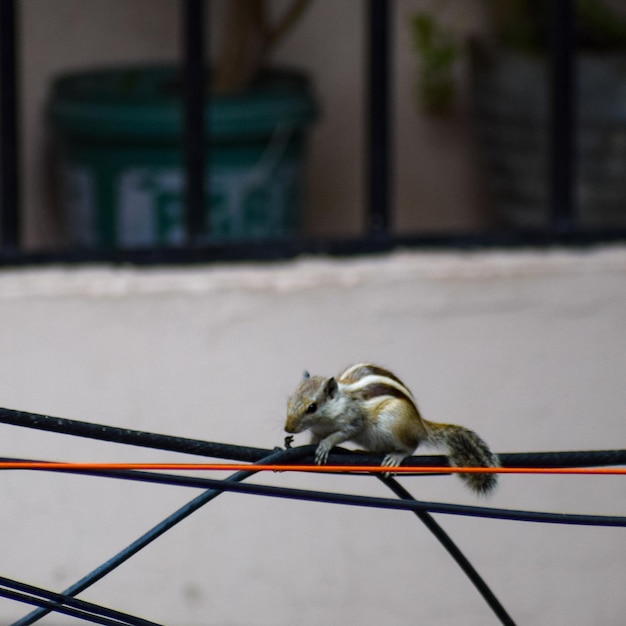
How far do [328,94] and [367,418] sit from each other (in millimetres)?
3054

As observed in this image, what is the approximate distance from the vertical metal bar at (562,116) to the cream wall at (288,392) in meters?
0.16

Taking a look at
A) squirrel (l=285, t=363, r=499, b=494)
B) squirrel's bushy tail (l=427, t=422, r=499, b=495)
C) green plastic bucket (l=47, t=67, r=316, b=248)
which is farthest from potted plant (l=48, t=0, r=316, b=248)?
squirrel's bushy tail (l=427, t=422, r=499, b=495)

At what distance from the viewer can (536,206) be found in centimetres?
444

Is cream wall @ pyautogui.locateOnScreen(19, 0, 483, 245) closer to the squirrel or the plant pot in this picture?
the plant pot

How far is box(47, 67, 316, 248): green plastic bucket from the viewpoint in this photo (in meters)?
4.05

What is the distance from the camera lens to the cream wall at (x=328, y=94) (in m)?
4.78

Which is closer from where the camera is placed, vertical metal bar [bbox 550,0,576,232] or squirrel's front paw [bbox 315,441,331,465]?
squirrel's front paw [bbox 315,441,331,465]

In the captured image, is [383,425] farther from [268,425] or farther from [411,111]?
[411,111]

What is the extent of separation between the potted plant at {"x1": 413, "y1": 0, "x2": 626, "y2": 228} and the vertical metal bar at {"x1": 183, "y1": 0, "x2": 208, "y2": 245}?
3.88 ft

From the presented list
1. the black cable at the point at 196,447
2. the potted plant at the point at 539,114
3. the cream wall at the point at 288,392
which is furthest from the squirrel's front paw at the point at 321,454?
the potted plant at the point at 539,114

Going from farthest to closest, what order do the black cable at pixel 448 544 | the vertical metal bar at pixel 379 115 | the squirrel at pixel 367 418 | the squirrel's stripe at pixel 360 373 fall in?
1. the vertical metal bar at pixel 379 115
2. the squirrel's stripe at pixel 360 373
3. the squirrel at pixel 367 418
4. the black cable at pixel 448 544

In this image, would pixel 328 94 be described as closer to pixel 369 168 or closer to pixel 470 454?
pixel 369 168

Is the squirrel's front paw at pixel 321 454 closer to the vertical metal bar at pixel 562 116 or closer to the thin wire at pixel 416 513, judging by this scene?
the thin wire at pixel 416 513

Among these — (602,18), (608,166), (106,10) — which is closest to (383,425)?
(608,166)
